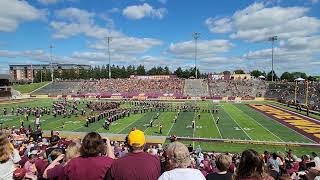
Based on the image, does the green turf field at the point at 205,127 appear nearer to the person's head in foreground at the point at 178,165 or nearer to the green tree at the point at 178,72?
the person's head in foreground at the point at 178,165

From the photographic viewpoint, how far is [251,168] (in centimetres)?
396

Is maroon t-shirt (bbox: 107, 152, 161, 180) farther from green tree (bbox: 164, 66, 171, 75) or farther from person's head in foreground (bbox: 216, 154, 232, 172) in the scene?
green tree (bbox: 164, 66, 171, 75)

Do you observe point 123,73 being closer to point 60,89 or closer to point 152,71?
point 152,71

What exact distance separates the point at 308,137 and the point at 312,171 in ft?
86.1

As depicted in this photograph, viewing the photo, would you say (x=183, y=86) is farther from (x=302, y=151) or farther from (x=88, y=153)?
(x=88, y=153)

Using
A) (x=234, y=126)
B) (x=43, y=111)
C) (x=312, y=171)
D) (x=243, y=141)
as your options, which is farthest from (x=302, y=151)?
(x=43, y=111)

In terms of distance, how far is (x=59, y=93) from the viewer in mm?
87062

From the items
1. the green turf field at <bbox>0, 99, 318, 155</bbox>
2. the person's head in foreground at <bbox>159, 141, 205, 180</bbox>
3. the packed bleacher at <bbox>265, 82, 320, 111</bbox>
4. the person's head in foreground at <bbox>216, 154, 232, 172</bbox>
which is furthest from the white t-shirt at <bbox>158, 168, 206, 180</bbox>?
the packed bleacher at <bbox>265, 82, 320, 111</bbox>

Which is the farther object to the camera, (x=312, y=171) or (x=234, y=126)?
(x=234, y=126)

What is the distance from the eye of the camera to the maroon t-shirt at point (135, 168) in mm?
3928

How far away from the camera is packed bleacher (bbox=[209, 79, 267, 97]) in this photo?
80.2 metres

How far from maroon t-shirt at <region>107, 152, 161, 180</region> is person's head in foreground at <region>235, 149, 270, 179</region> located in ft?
2.98

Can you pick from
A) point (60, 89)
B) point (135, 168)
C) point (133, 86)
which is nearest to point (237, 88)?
point (133, 86)

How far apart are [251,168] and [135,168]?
1.26 meters
